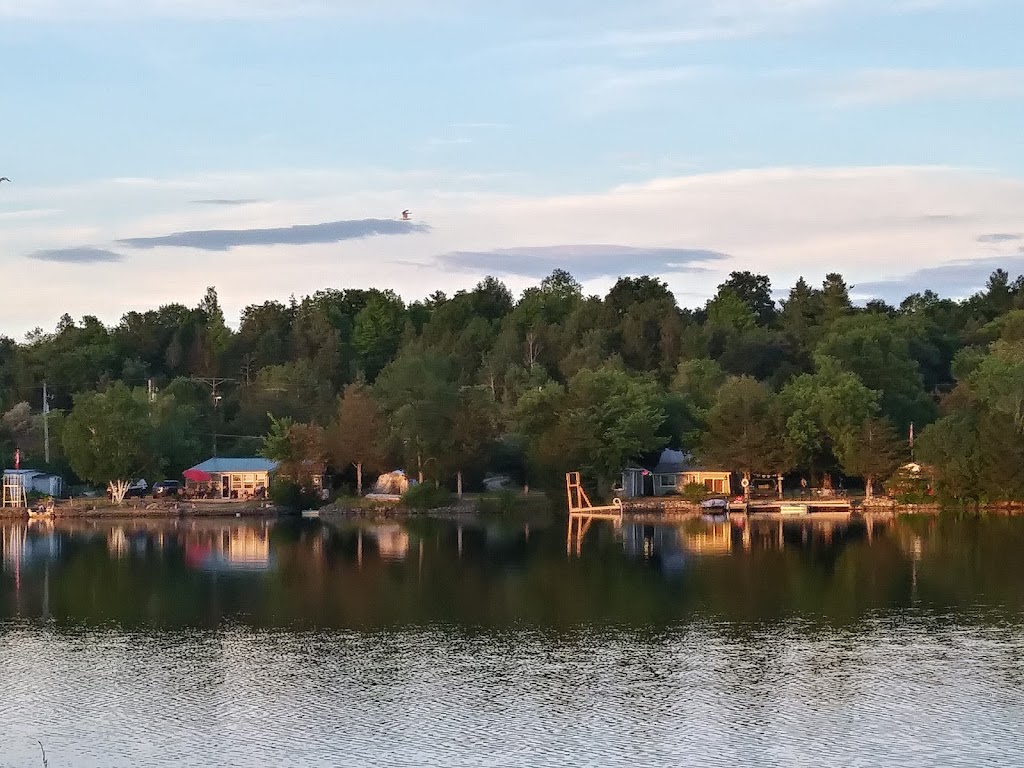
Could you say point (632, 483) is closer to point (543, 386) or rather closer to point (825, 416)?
point (825, 416)

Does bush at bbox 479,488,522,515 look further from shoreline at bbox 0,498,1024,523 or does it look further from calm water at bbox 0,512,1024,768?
calm water at bbox 0,512,1024,768

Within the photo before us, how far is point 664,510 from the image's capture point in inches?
3292

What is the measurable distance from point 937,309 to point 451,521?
79.2 meters

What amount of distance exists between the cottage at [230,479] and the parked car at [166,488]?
1.38m

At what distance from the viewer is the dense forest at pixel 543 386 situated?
8381cm

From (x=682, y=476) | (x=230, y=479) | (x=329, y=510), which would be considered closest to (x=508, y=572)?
(x=329, y=510)

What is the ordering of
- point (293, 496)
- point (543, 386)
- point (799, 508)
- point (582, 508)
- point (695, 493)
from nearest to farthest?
1. point (799, 508)
2. point (582, 508)
3. point (695, 493)
4. point (293, 496)
5. point (543, 386)

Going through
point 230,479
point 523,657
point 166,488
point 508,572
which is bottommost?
point 523,657

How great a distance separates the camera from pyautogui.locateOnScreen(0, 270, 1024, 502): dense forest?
275ft

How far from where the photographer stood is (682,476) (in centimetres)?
8944

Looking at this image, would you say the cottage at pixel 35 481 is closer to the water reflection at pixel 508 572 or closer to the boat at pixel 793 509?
the water reflection at pixel 508 572

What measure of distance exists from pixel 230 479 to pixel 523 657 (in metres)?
60.2

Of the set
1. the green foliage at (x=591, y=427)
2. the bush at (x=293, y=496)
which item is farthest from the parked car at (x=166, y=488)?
the green foliage at (x=591, y=427)

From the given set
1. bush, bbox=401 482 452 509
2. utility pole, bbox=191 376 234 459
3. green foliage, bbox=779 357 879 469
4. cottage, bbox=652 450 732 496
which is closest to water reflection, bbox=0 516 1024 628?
green foliage, bbox=779 357 879 469
